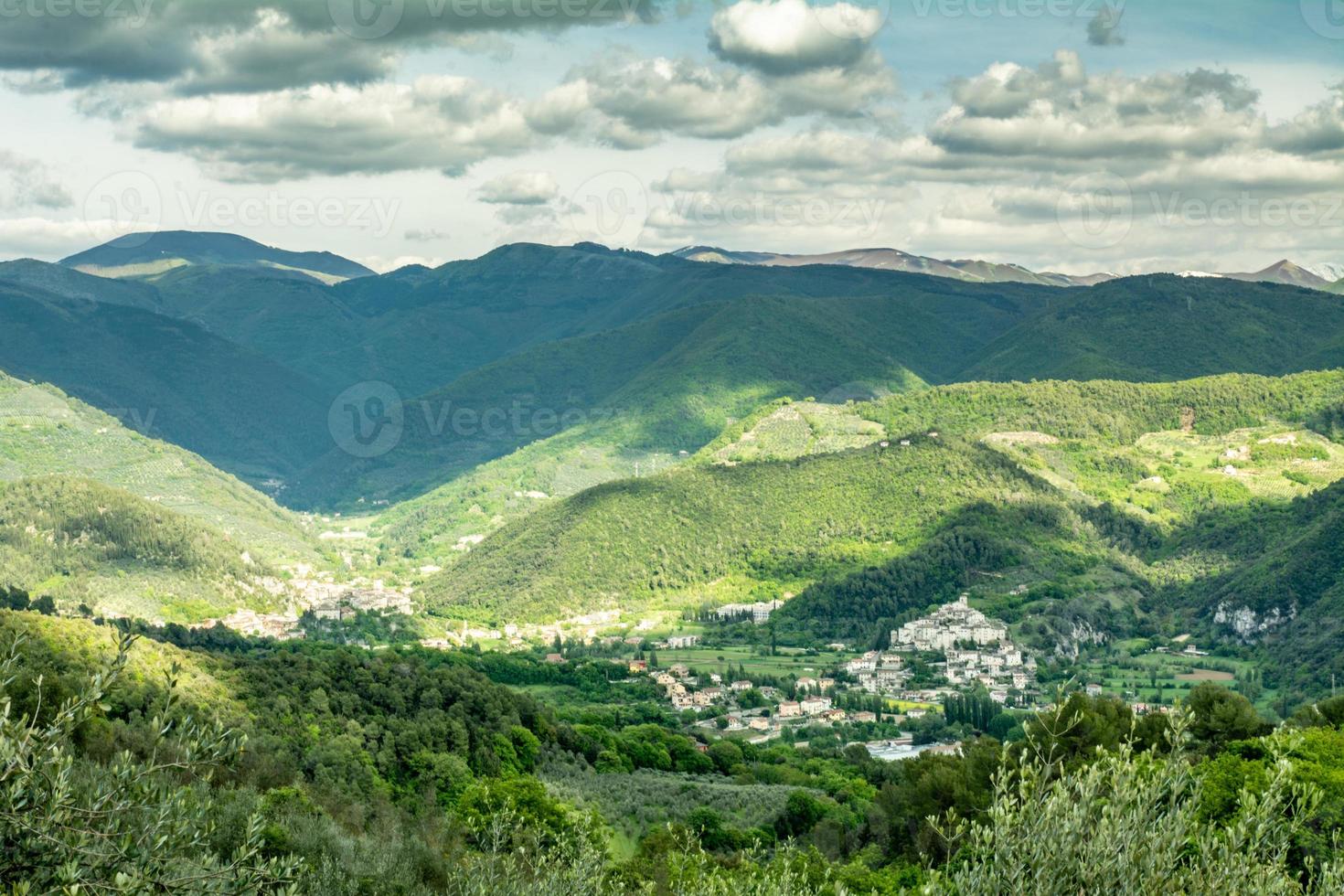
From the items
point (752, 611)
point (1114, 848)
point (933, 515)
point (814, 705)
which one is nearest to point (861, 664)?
point (814, 705)

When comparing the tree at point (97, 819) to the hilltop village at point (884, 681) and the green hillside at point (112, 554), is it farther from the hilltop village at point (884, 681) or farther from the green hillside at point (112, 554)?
the green hillside at point (112, 554)

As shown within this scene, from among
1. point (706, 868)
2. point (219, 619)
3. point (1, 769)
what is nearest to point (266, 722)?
point (706, 868)

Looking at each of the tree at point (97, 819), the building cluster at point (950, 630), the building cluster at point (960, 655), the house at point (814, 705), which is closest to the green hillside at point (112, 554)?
the house at point (814, 705)

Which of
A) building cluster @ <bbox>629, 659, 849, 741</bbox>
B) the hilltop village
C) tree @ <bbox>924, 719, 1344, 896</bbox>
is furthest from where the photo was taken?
the hilltop village

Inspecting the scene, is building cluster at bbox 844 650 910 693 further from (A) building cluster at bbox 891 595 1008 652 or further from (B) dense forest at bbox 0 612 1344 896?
(B) dense forest at bbox 0 612 1344 896

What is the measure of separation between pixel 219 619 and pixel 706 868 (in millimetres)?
90737

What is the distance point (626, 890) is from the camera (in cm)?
2917

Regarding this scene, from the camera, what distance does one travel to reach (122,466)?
184250 mm

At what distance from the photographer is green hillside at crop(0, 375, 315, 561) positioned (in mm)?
169875

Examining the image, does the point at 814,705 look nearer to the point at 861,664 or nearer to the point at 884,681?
the point at 884,681

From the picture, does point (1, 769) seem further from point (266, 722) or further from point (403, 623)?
point (403, 623)

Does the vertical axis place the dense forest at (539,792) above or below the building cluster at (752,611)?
above

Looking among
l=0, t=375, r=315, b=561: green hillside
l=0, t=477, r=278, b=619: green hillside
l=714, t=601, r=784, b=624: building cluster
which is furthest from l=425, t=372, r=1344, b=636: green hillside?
l=0, t=375, r=315, b=561: green hillside

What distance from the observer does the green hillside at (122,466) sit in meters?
170
